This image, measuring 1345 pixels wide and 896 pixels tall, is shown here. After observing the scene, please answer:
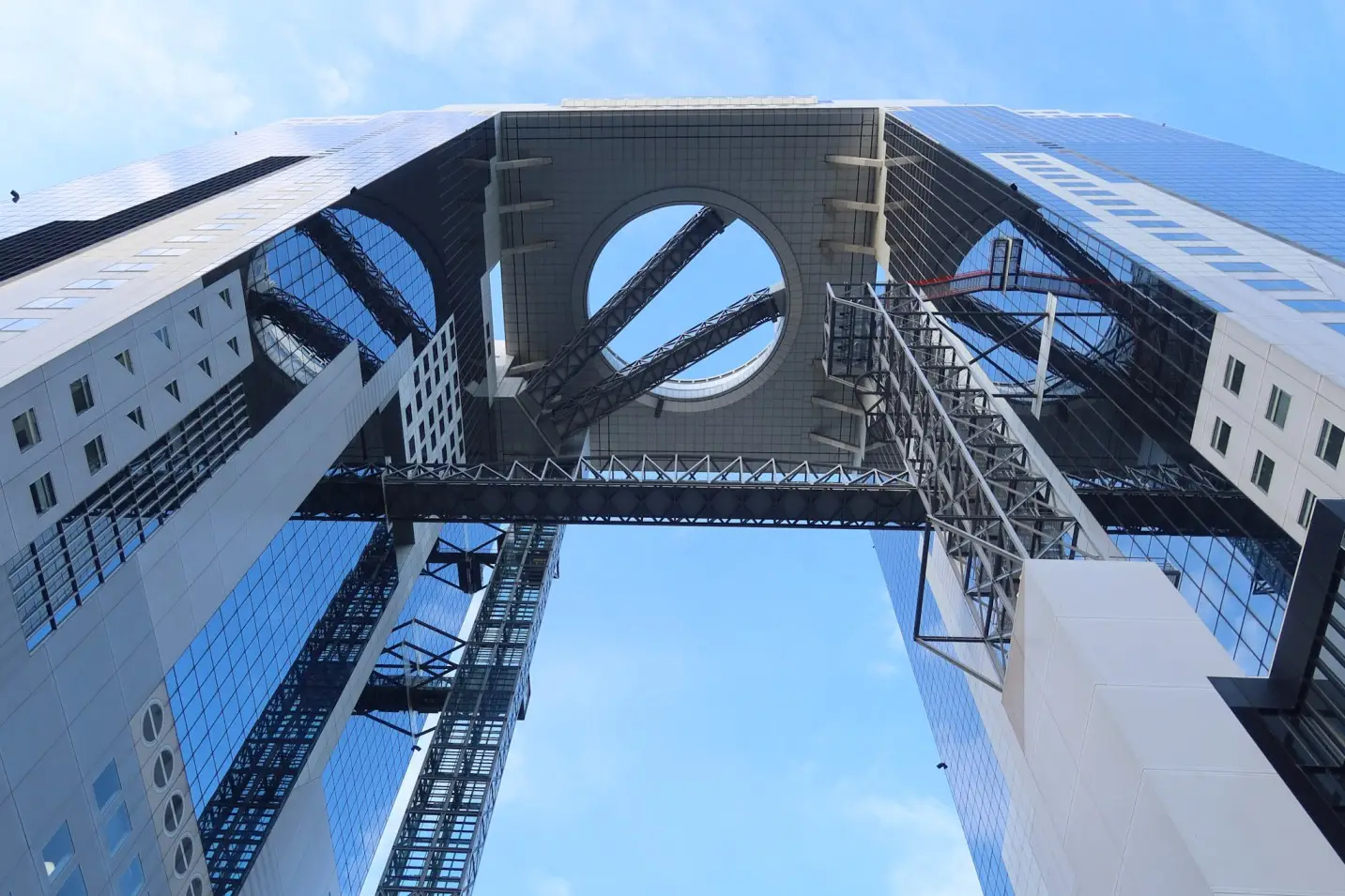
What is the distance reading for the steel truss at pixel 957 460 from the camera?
2497 cm

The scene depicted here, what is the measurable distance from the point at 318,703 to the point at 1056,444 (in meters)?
30.3

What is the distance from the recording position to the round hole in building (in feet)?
84.0

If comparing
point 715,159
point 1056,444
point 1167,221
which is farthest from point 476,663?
point 1167,221

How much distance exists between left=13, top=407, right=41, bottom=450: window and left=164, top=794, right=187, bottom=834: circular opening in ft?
40.5

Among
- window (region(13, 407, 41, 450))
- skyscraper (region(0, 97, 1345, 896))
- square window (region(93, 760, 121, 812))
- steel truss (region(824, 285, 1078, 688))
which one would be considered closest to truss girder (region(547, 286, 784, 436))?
skyscraper (region(0, 97, 1345, 896))

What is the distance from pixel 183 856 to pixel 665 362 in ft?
136

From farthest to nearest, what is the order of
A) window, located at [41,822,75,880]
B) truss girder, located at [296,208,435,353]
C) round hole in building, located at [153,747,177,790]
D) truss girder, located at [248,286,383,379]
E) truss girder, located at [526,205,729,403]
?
truss girder, located at [526,205,729,403] → truss girder, located at [296,208,435,353] → truss girder, located at [248,286,383,379] → round hole in building, located at [153,747,177,790] → window, located at [41,822,75,880]

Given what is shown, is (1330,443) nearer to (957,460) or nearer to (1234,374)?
(1234,374)

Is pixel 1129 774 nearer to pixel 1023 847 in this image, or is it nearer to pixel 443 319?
pixel 1023 847

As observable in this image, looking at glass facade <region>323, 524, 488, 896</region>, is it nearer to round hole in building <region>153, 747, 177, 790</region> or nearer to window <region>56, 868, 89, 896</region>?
round hole in building <region>153, 747, 177, 790</region>

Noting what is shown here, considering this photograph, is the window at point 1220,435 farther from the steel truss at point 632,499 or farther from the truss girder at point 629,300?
the truss girder at point 629,300

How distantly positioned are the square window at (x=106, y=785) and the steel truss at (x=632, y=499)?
16402mm

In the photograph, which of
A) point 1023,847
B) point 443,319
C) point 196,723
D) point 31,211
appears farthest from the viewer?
point 443,319

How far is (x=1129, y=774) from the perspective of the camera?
1448cm
